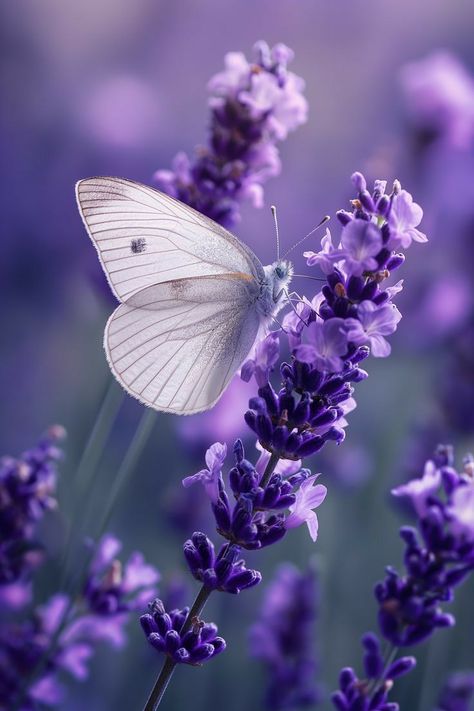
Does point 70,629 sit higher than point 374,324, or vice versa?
point 374,324

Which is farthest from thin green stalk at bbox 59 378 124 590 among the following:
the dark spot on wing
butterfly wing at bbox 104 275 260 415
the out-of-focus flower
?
the out-of-focus flower

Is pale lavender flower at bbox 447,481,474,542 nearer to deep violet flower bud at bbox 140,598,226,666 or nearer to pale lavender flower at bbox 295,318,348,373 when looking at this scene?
pale lavender flower at bbox 295,318,348,373

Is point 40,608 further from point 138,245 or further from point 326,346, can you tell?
point 326,346

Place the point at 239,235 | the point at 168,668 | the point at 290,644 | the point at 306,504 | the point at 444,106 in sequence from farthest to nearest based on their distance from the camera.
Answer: the point at 239,235 < the point at 444,106 < the point at 290,644 < the point at 306,504 < the point at 168,668

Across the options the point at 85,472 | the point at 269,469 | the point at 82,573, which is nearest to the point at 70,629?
the point at 82,573

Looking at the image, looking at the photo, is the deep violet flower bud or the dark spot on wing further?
the dark spot on wing

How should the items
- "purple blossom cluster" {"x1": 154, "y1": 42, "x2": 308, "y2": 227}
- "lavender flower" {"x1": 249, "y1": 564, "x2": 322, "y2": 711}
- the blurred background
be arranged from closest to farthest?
"purple blossom cluster" {"x1": 154, "y1": 42, "x2": 308, "y2": 227} → "lavender flower" {"x1": 249, "y1": 564, "x2": 322, "y2": 711} → the blurred background

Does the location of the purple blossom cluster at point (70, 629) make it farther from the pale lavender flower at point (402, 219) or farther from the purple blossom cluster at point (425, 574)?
the pale lavender flower at point (402, 219)
